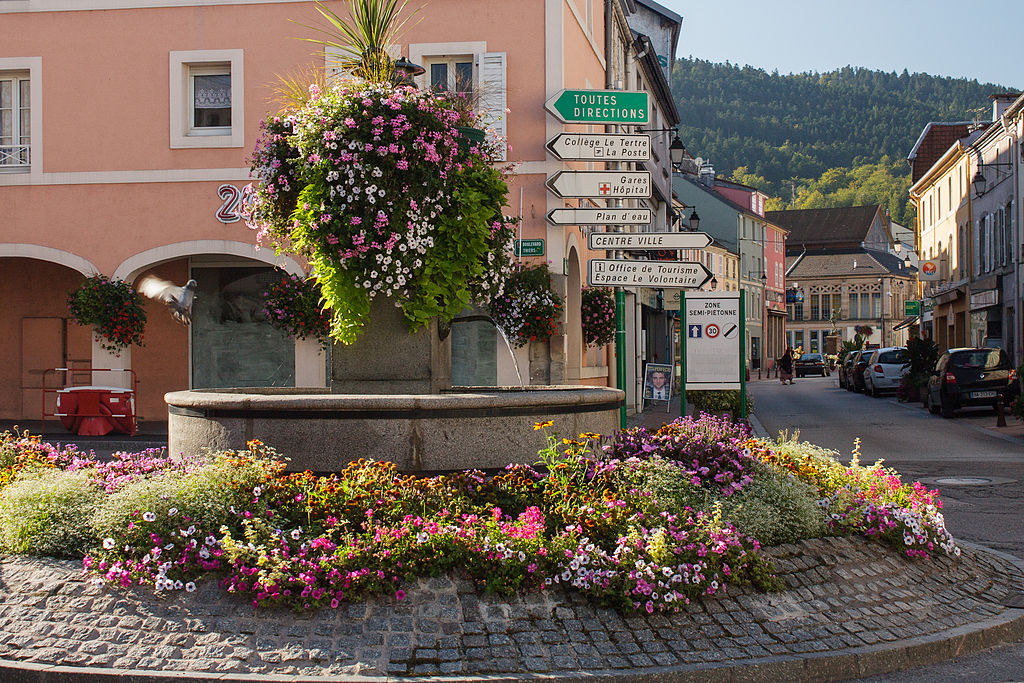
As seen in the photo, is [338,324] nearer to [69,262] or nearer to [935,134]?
[69,262]

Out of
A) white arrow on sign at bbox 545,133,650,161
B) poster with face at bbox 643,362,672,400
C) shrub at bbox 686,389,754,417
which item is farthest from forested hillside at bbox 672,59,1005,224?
white arrow on sign at bbox 545,133,650,161

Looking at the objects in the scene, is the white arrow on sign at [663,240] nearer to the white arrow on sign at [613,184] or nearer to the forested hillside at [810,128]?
the white arrow on sign at [613,184]

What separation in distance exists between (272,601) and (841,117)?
135 metres

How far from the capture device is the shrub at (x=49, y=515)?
234 inches

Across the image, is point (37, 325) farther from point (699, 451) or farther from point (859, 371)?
point (859, 371)

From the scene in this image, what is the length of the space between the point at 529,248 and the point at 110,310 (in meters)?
7.05

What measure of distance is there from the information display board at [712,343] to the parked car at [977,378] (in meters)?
12.1

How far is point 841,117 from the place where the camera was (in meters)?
131

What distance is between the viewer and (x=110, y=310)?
715 inches

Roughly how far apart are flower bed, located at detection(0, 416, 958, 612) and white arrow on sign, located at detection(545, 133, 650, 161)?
6.82m

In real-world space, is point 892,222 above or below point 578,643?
above

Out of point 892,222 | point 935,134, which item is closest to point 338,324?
point 935,134

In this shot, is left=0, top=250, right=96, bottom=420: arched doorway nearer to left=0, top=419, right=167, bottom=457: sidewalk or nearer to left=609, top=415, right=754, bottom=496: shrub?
left=0, top=419, right=167, bottom=457: sidewalk

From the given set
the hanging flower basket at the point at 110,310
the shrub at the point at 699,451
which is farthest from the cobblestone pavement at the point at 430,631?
the hanging flower basket at the point at 110,310
